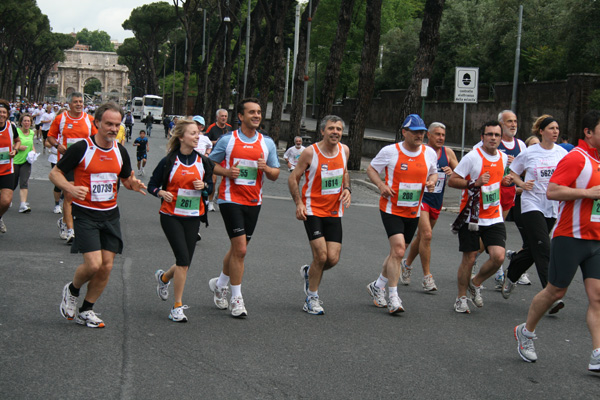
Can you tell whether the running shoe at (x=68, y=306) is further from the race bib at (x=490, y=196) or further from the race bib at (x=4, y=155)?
the race bib at (x=4, y=155)

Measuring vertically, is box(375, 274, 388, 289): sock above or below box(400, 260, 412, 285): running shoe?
above

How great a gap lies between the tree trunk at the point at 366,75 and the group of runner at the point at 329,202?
17328mm

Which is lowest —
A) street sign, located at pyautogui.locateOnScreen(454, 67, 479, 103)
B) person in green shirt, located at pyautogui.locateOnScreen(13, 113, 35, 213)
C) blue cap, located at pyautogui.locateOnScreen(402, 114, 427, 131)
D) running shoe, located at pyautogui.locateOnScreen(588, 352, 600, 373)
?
running shoe, located at pyautogui.locateOnScreen(588, 352, 600, 373)

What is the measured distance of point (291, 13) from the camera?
2525 inches

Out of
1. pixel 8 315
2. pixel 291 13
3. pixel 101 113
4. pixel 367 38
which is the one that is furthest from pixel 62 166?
pixel 291 13

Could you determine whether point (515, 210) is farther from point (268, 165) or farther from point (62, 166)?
point (62, 166)

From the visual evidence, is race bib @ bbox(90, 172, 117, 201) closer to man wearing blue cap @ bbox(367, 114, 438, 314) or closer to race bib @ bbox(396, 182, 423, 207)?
man wearing blue cap @ bbox(367, 114, 438, 314)

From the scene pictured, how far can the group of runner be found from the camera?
5953 mm

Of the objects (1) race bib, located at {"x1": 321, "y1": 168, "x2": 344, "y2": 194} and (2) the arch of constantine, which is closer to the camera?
Result: (1) race bib, located at {"x1": 321, "y1": 168, "x2": 344, "y2": 194}

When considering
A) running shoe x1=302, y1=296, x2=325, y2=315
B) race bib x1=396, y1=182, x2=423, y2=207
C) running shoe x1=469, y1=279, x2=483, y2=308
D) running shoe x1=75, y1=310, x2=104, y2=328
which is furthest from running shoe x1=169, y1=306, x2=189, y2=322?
running shoe x1=469, y1=279, x2=483, y2=308

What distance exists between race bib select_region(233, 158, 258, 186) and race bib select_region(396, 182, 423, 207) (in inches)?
54.7

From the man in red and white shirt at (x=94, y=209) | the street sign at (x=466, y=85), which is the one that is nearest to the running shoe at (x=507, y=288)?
the man in red and white shirt at (x=94, y=209)

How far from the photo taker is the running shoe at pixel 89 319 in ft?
21.7

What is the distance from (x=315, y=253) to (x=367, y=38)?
63.4ft
